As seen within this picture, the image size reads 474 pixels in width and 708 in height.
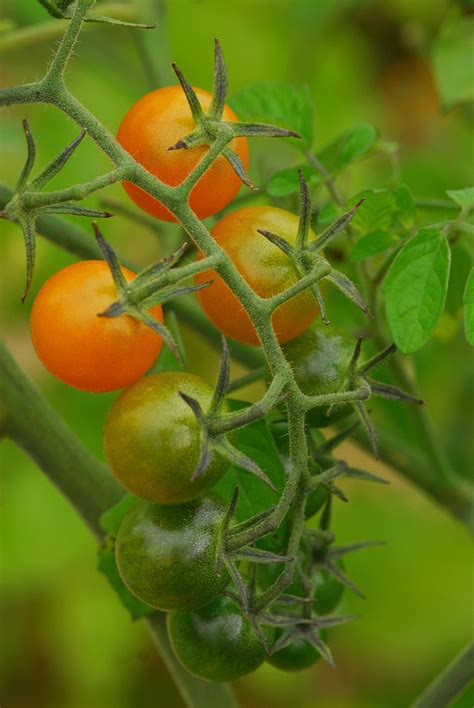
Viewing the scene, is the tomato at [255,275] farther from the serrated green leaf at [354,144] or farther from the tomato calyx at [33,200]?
the serrated green leaf at [354,144]

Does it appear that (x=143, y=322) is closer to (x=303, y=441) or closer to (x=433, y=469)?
(x=303, y=441)

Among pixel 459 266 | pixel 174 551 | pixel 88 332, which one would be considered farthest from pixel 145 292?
pixel 459 266

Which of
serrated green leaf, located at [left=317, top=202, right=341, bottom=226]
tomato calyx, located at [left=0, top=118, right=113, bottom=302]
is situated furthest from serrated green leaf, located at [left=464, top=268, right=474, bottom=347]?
tomato calyx, located at [left=0, top=118, right=113, bottom=302]

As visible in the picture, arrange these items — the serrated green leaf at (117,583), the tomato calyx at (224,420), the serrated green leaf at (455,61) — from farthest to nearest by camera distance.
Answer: the serrated green leaf at (455,61)
the serrated green leaf at (117,583)
the tomato calyx at (224,420)

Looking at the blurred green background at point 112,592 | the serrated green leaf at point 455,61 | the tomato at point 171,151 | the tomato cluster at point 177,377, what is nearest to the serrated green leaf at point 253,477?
the tomato cluster at point 177,377

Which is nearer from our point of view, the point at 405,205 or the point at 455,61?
the point at 405,205

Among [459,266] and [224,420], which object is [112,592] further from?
[224,420]
